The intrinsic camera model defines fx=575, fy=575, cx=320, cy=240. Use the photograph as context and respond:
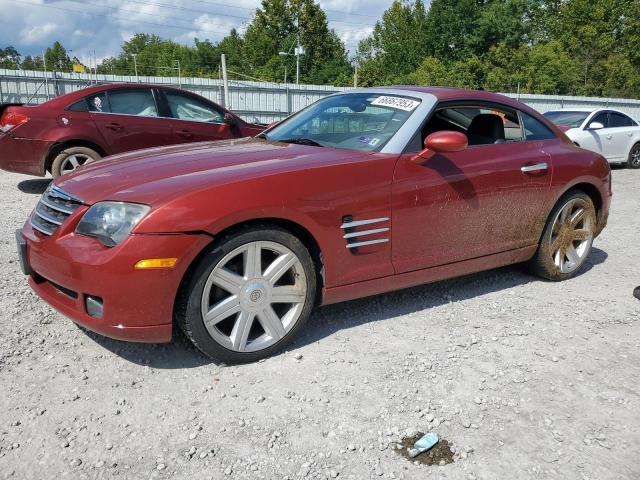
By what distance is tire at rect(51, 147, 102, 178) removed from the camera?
24.6ft

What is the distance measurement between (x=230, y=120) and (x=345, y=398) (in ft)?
20.2

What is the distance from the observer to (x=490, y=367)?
3.18 m

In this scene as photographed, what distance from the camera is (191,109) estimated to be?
8.20m

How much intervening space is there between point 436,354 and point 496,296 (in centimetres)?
123

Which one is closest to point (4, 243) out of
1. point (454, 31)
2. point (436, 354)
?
point (436, 354)

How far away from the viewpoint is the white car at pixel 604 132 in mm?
11852

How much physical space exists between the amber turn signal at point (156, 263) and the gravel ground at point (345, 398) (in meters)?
0.63

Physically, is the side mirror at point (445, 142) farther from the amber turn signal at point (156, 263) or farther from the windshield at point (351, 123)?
the amber turn signal at point (156, 263)

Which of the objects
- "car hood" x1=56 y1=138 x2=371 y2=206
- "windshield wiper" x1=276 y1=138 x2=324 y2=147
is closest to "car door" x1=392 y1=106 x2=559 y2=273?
"car hood" x1=56 y1=138 x2=371 y2=206

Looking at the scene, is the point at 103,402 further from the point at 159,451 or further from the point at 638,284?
the point at 638,284

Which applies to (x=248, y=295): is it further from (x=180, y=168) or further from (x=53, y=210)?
(x=53, y=210)

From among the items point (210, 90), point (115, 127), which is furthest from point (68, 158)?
point (210, 90)

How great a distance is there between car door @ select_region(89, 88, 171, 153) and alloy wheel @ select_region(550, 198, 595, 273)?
5.40m

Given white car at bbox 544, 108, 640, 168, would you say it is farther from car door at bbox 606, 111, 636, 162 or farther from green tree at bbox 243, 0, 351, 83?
green tree at bbox 243, 0, 351, 83
